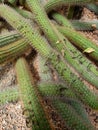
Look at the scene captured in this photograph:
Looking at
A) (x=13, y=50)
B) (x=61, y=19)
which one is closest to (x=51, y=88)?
(x=13, y=50)

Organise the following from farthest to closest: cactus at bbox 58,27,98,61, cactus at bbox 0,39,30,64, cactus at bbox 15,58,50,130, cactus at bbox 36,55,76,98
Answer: cactus at bbox 58,27,98,61, cactus at bbox 0,39,30,64, cactus at bbox 36,55,76,98, cactus at bbox 15,58,50,130

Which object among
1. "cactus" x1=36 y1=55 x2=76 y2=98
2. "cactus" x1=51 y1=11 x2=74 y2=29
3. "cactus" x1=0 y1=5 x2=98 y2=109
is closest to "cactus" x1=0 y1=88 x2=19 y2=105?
"cactus" x1=36 y1=55 x2=76 y2=98

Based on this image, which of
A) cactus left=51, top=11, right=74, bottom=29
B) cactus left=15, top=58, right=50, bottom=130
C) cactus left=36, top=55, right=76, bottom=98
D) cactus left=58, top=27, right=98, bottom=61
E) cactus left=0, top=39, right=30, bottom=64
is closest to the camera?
cactus left=15, top=58, right=50, bottom=130

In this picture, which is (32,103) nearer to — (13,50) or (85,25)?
(13,50)

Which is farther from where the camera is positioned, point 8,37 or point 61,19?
point 61,19

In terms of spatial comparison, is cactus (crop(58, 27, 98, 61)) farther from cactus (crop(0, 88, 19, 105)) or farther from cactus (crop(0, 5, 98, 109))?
cactus (crop(0, 88, 19, 105))

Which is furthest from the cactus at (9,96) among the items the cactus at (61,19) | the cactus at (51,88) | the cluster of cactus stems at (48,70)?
the cactus at (61,19)

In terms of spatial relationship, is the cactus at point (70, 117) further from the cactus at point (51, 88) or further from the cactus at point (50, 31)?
the cactus at point (50, 31)

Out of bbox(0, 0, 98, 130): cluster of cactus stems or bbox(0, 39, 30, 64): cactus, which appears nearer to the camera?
bbox(0, 0, 98, 130): cluster of cactus stems

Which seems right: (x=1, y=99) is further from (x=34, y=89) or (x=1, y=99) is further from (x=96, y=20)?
(x=96, y=20)
